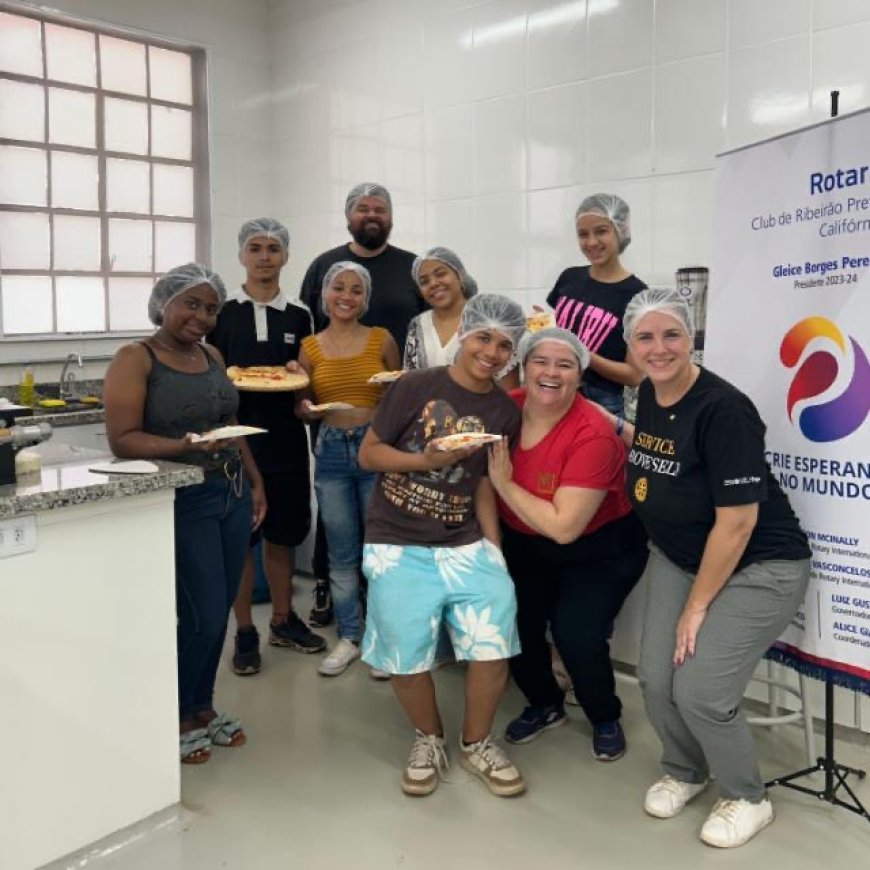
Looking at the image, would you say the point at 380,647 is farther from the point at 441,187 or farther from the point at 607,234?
the point at 441,187

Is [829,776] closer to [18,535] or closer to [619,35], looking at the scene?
[18,535]

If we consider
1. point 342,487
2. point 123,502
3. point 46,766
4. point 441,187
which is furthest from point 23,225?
point 46,766

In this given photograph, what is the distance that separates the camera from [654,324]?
2.26 metres

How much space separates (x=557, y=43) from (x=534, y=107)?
0.27 meters

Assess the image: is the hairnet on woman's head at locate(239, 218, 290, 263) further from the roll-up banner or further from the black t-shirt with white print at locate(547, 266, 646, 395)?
the roll-up banner

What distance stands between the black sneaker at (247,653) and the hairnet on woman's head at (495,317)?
1511mm

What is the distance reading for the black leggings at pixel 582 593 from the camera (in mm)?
2671

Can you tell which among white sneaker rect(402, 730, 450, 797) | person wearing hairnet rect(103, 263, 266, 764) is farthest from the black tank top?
white sneaker rect(402, 730, 450, 797)

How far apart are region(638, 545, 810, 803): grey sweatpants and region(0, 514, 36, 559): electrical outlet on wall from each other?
154 cm

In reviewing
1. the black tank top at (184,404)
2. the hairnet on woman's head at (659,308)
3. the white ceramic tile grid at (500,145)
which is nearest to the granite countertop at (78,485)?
the black tank top at (184,404)

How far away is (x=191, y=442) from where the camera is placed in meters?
2.43

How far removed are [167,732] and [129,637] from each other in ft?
0.99

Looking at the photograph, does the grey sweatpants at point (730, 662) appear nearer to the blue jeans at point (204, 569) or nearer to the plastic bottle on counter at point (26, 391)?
the blue jeans at point (204, 569)

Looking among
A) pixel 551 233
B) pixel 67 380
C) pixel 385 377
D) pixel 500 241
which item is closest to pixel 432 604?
pixel 385 377
